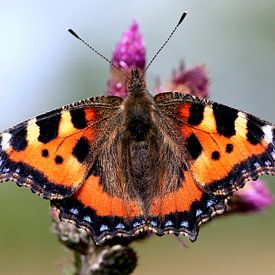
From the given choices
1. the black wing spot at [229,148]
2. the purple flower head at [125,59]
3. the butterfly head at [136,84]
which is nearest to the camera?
the black wing spot at [229,148]

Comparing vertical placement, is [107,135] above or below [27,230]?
below

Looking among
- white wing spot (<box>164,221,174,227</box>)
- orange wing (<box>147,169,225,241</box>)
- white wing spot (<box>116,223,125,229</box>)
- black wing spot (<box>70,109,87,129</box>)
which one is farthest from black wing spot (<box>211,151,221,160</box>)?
black wing spot (<box>70,109,87,129</box>)

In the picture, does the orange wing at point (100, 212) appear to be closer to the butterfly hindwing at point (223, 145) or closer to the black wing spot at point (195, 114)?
the butterfly hindwing at point (223, 145)

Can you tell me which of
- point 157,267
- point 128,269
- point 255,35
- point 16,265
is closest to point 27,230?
point 16,265

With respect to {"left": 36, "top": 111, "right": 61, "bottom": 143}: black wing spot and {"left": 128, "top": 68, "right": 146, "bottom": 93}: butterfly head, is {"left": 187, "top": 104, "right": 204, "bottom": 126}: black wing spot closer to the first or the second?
{"left": 128, "top": 68, "right": 146, "bottom": 93}: butterfly head

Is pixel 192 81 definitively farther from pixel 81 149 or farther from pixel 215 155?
pixel 81 149

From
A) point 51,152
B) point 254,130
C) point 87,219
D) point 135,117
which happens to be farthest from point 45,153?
point 254,130

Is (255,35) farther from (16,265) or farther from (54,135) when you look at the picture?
(54,135)

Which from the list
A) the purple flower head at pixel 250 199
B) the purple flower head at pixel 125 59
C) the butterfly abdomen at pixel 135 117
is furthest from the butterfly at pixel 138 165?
the purple flower head at pixel 250 199
